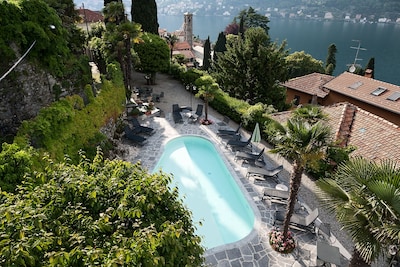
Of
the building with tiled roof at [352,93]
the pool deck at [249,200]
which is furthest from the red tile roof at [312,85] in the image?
the pool deck at [249,200]

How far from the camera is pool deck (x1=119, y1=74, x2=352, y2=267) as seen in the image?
980cm

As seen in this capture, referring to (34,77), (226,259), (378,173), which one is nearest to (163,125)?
(34,77)

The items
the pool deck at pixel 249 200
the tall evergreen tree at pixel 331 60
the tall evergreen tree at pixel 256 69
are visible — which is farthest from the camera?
the tall evergreen tree at pixel 331 60

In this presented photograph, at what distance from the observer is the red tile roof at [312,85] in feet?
95.6

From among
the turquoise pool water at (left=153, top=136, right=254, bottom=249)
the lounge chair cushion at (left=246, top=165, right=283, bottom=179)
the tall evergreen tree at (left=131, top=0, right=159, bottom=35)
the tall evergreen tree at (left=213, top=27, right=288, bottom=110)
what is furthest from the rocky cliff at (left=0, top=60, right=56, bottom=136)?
the tall evergreen tree at (left=131, top=0, right=159, bottom=35)

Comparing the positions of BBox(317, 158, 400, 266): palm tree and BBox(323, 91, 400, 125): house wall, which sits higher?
BBox(317, 158, 400, 266): palm tree

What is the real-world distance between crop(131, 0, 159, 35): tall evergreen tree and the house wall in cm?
2031

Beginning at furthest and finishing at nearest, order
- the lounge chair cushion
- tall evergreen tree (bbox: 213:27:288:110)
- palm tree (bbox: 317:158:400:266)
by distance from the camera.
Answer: tall evergreen tree (bbox: 213:27:288:110), the lounge chair cushion, palm tree (bbox: 317:158:400:266)

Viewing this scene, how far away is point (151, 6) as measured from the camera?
2895 centimetres

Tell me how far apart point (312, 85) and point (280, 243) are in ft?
79.1

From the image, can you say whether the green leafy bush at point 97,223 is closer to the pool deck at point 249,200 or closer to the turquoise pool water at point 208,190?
the turquoise pool water at point 208,190

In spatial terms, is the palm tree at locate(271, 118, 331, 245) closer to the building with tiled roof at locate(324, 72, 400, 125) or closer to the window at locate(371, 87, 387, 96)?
the building with tiled roof at locate(324, 72, 400, 125)

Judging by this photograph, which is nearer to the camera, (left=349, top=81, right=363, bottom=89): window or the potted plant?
the potted plant

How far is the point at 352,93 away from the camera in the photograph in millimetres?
26297
